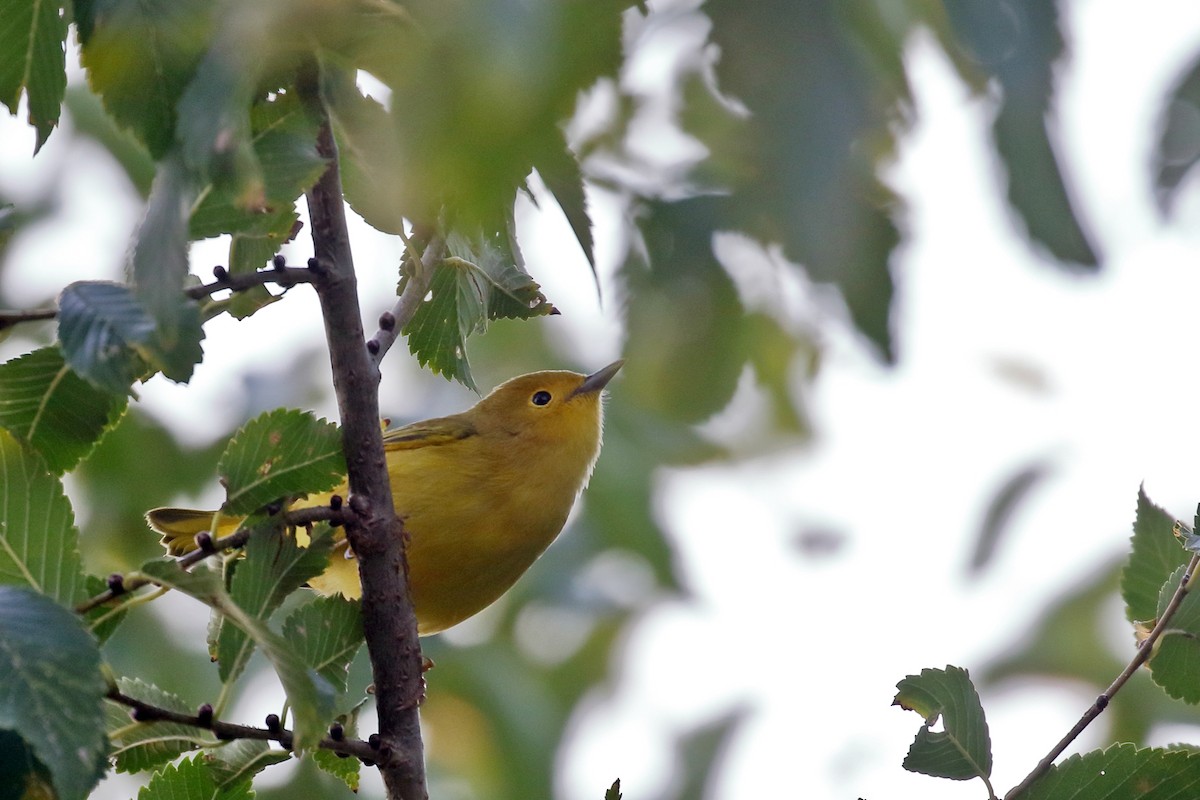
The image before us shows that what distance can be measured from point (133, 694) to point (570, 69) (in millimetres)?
1894

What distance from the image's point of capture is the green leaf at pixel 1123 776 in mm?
2352

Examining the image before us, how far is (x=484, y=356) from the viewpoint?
900cm

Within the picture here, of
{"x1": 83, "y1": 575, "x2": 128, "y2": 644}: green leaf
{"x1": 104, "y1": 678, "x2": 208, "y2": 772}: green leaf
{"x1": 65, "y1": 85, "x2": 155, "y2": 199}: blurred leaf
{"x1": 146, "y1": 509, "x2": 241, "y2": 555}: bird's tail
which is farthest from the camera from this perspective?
{"x1": 65, "y1": 85, "x2": 155, "y2": 199}: blurred leaf

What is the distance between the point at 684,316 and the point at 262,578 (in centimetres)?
115

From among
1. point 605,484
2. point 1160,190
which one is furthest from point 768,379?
point 605,484

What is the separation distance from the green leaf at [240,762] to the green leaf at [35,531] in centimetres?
56

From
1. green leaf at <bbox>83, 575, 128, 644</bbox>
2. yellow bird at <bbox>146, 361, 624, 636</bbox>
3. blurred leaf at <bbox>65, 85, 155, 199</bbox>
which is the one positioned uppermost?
blurred leaf at <bbox>65, 85, 155, 199</bbox>

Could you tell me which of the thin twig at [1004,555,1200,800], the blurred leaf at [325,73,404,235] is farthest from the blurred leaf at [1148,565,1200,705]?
the blurred leaf at [325,73,404,235]

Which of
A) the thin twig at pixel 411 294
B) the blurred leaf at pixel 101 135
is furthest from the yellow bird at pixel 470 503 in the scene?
the blurred leaf at pixel 101 135

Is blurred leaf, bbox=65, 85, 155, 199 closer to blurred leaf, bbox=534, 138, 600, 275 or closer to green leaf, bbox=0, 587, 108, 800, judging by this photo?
green leaf, bbox=0, 587, 108, 800

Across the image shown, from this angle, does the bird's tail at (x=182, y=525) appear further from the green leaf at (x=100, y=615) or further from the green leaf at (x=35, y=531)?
the green leaf at (x=100, y=615)

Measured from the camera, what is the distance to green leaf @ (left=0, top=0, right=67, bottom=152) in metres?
1.94

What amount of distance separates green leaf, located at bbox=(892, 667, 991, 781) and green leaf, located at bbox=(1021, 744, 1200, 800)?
0.13 meters

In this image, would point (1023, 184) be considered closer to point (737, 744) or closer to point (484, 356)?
point (484, 356)
